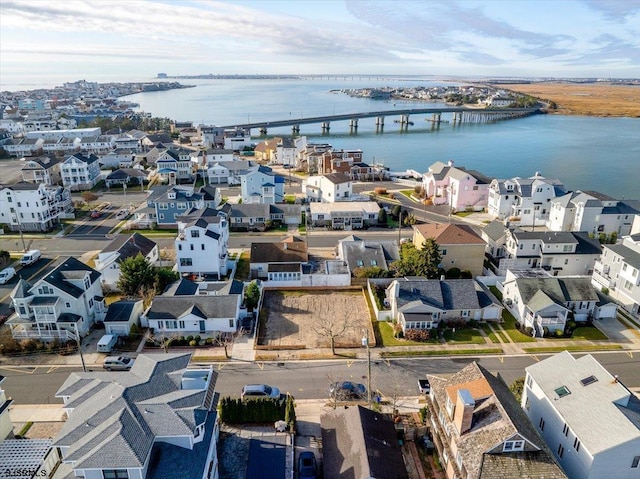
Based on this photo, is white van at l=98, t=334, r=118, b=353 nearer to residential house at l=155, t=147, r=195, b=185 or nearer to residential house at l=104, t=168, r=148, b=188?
residential house at l=155, t=147, r=195, b=185

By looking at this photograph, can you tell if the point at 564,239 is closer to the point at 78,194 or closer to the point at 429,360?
the point at 429,360

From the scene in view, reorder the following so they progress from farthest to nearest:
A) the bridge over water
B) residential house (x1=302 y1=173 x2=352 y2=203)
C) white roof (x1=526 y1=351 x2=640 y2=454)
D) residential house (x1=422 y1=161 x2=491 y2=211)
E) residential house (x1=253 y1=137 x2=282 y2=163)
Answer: the bridge over water, residential house (x1=253 y1=137 x2=282 y2=163), residential house (x1=302 y1=173 x2=352 y2=203), residential house (x1=422 y1=161 x2=491 y2=211), white roof (x1=526 y1=351 x2=640 y2=454)

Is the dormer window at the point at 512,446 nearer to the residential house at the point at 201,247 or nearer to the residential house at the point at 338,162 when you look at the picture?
the residential house at the point at 201,247

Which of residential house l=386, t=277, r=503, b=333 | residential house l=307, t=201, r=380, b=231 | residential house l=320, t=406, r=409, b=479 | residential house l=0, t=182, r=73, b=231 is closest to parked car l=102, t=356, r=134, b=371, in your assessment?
residential house l=320, t=406, r=409, b=479

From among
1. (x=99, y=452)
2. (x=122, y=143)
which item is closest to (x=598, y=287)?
(x=99, y=452)

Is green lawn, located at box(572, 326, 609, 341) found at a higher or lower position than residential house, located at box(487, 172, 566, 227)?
lower

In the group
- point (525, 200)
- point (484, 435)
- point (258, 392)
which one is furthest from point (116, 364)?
point (525, 200)

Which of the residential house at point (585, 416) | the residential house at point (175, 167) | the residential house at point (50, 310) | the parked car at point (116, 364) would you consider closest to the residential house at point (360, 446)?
the residential house at point (585, 416)
